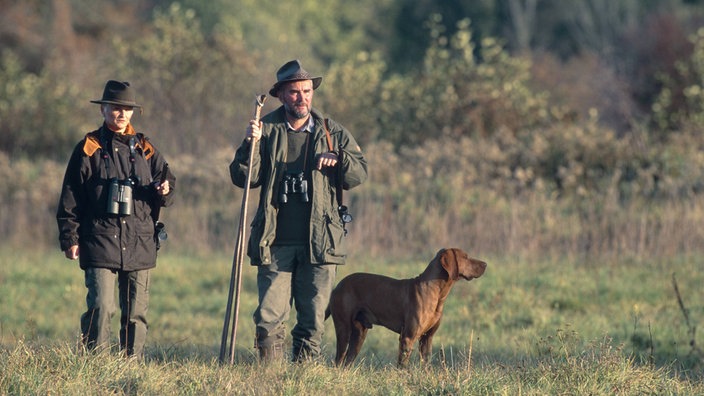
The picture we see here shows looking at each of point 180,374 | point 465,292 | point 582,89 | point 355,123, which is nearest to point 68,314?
point 465,292

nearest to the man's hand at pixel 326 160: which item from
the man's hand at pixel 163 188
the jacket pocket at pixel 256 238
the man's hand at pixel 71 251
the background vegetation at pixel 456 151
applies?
the jacket pocket at pixel 256 238

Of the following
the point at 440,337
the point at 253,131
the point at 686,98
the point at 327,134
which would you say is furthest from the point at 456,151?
the point at 253,131

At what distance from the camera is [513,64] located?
79.7 feet

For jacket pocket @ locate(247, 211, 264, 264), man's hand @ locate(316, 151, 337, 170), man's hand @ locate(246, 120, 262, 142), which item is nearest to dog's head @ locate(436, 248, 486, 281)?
man's hand @ locate(316, 151, 337, 170)

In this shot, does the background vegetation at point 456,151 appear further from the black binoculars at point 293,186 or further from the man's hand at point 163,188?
the black binoculars at point 293,186

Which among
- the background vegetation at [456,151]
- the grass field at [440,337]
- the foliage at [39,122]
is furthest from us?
the foliage at [39,122]

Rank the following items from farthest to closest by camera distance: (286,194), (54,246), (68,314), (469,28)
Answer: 1. (469,28)
2. (54,246)
3. (68,314)
4. (286,194)

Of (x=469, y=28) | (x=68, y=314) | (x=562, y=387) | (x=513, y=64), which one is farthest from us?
(x=469, y=28)

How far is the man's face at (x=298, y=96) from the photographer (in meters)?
8.45

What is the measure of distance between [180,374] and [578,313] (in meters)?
6.47

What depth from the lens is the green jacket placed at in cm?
837

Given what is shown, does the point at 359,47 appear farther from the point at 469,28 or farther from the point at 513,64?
the point at 513,64

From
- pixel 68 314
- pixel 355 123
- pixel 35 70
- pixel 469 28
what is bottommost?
pixel 68 314

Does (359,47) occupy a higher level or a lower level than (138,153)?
higher
